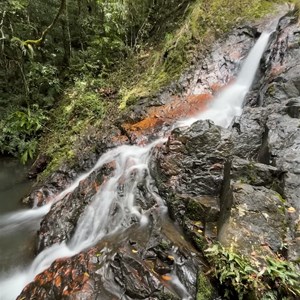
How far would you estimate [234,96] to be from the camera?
7.65 metres

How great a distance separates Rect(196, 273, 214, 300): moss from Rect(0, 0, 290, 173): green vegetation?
16.6 feet

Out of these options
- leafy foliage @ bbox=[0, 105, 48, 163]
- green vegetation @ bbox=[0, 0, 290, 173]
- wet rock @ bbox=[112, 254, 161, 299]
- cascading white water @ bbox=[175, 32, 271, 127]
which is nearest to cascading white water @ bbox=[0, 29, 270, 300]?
cascading white water @ bbox=[175, 32, 271, 127]

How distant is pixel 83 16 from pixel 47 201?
8237 mm

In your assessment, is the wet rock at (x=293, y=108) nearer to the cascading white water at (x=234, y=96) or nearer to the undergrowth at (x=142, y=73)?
the cascading white water at (x=234, y=96)

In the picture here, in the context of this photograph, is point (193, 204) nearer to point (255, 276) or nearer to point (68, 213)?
point (255, 276)

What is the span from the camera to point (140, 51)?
10.6 m

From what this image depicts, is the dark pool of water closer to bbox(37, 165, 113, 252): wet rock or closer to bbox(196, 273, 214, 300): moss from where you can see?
bbox(37, 165, 113, 252): wet rock

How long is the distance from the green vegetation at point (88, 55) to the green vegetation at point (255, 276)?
5322 mm

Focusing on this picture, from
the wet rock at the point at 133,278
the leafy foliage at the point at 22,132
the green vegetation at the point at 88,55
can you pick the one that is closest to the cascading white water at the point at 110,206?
the wet rock at the point at 133,278

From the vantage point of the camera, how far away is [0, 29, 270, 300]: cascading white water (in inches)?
185

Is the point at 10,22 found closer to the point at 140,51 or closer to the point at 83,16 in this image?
the point at 83,16

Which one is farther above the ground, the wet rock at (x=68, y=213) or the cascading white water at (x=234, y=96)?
the wet rock at (x=68, y=213)

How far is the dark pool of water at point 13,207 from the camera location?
5020 millimetres

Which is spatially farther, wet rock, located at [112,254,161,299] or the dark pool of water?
the dark pool of water
